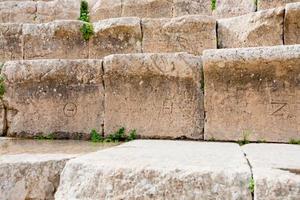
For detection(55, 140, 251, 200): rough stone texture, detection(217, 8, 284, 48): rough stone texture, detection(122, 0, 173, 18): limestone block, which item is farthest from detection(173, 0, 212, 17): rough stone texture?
detection(55, 140, 251, 200): rough stone texture

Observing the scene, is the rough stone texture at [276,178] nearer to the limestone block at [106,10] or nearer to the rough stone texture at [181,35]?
the rough stone texture at [181,35]

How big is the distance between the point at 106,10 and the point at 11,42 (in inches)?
90.8

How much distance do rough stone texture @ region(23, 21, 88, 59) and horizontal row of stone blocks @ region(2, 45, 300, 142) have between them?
1457mm

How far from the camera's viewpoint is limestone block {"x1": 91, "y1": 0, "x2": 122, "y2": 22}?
7262mm

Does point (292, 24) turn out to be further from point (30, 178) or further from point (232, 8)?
point (30, 178)

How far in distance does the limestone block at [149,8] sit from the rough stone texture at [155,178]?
5024mm

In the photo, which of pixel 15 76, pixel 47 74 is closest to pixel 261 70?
pixel 47 74

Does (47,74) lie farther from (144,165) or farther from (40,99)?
(144,165)

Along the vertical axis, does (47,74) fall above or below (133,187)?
above

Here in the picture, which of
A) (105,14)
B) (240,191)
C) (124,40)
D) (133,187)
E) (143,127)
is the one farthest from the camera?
(105,14)

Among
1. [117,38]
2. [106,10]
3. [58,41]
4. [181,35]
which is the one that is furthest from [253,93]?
[106,10]

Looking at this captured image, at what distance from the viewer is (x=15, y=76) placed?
4.18 m

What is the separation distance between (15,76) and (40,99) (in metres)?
0.40

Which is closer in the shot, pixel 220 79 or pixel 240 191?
pixel 240 191
